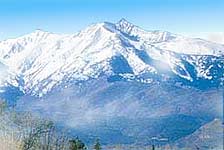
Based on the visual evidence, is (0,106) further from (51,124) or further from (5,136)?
A: (51,124)

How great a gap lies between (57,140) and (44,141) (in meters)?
13.9

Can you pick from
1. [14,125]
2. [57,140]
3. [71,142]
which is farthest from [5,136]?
[57,140]

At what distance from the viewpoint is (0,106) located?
128125 millimetres

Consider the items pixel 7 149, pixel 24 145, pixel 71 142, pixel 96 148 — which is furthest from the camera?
pixel 96 148

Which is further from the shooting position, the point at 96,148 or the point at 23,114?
the point at 96,148

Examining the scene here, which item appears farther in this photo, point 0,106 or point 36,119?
point 36,119

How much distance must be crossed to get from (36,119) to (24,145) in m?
19.5

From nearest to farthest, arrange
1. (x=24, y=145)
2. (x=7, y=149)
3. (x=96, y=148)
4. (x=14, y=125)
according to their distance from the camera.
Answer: (x=7, y=149)
(x=24, y=145)
(x=14, y=125)
(x=96, y=148)

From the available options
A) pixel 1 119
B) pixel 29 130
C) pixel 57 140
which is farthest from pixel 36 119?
pixel 57 140

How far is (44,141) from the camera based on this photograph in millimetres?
162250

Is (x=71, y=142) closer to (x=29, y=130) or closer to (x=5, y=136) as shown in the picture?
(x=29, y=130)

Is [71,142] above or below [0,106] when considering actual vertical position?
below

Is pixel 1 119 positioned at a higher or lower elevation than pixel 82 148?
higher

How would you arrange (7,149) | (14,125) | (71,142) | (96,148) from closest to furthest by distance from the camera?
(7,149) → (14,125) → (71,142) → (96,148)
